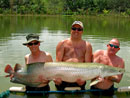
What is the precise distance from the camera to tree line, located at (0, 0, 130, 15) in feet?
205

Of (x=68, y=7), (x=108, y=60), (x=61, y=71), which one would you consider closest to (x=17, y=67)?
(x=61, y=71)

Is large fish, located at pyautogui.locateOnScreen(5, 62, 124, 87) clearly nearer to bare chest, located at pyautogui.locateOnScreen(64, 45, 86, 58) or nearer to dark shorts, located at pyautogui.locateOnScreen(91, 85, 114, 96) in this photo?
bare chest, located at pyautogui.locateOnScreen(64, 45, 86, 58)

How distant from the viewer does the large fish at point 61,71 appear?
4117 millimetres

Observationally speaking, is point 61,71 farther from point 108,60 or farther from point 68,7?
point 68,7

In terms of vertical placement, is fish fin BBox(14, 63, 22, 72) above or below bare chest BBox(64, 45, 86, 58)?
below

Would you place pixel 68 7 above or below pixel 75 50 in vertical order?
above

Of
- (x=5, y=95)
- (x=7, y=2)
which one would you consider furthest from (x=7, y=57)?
(x=7, y=2)

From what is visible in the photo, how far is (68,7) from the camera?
230 feet

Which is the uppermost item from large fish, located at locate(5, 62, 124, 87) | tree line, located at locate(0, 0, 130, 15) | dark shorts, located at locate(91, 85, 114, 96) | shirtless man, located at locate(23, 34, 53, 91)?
tree line, located at locate(0, 0, 130, 15)

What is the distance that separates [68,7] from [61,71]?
67914 mm

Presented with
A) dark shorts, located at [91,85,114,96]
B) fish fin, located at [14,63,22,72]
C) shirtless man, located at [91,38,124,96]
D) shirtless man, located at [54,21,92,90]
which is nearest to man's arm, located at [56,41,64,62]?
shirtless man, located at [54,21,92,90]

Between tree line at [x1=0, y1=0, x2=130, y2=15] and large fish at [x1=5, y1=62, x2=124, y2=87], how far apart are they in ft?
192

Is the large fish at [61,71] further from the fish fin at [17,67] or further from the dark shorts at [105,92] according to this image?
the dark shorts at [105,92]

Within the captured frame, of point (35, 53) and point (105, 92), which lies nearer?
point (35, 53)
